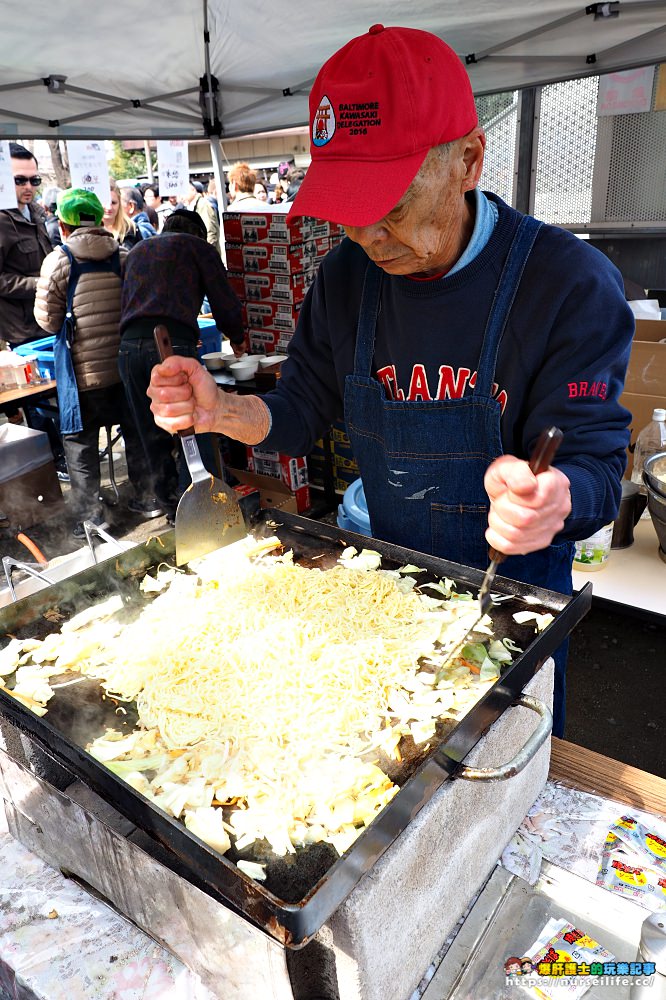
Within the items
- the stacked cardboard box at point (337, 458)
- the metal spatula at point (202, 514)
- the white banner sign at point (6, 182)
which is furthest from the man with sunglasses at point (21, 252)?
the metal spatula at point (202, 514)

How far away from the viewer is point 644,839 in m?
1.60

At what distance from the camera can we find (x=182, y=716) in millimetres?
1532

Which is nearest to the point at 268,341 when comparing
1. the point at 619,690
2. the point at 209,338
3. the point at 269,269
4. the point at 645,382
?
the point at 269,269

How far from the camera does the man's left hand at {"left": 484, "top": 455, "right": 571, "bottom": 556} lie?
1260 mm

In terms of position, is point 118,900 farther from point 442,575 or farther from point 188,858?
point 442,575

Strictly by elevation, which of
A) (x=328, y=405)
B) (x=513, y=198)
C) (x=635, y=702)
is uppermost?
(x=513, y=198)

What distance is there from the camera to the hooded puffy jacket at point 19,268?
22.1 ft

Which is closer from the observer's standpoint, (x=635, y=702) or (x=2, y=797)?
(x=2, y=797)

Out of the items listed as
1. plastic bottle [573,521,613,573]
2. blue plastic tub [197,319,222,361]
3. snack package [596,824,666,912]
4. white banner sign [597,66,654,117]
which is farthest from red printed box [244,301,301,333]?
snack package [596,824,666,912]

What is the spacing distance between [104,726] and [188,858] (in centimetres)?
52

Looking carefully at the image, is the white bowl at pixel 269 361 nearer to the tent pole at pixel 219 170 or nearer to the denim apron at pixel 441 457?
the tent pole at pixel 219 170

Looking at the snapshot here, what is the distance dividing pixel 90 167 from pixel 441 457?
21.4ft

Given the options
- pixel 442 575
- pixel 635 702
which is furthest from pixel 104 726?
pixel 635 702

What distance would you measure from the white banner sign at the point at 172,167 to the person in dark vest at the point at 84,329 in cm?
274
